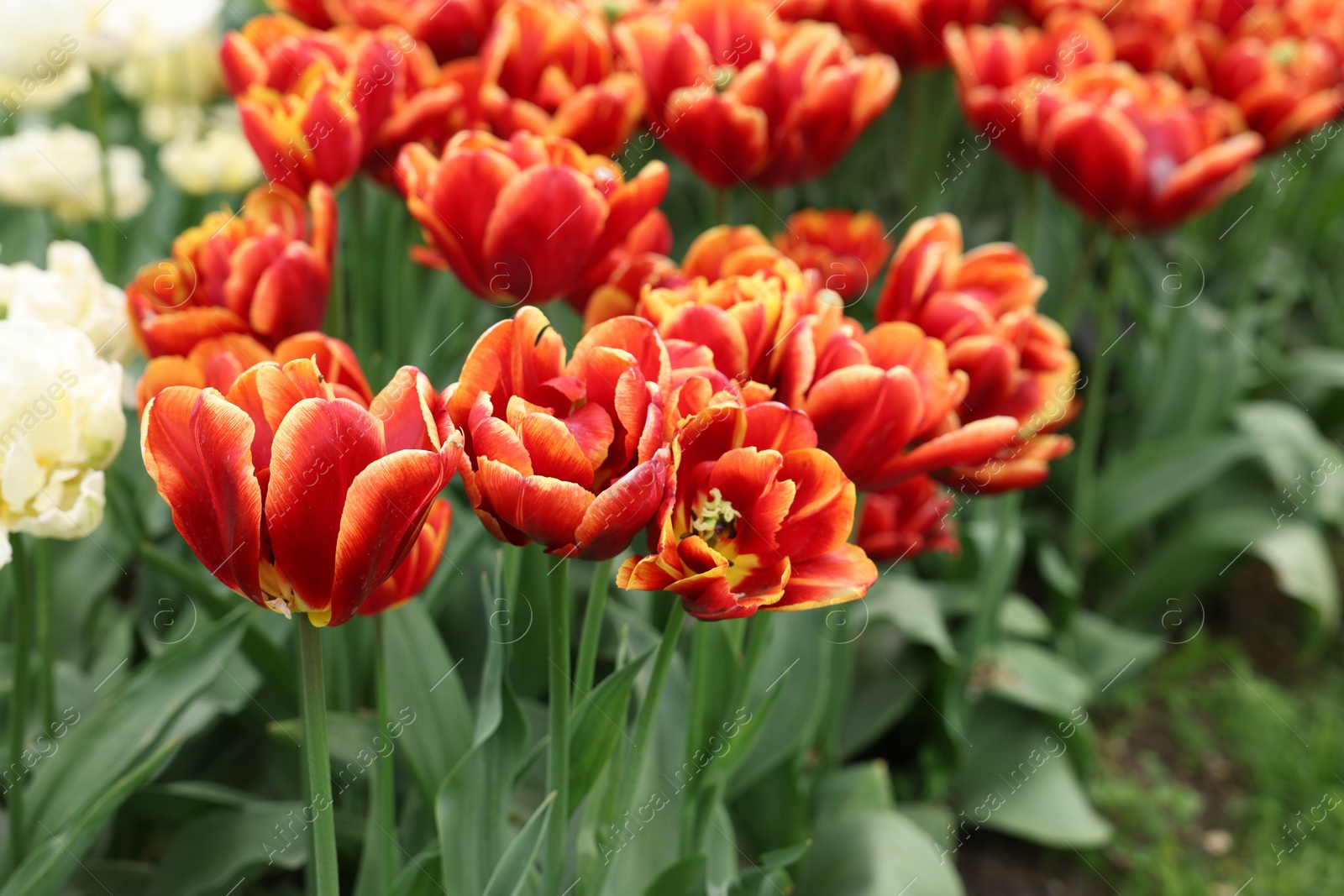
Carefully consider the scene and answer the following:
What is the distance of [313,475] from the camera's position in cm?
73

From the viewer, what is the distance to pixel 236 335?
1.16 m

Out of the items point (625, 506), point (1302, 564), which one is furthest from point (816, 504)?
point (1302, 564)

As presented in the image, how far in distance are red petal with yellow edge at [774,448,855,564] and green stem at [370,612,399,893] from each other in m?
0.46

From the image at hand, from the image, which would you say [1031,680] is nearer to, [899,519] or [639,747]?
[899,519]

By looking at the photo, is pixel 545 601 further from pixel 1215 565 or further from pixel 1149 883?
pixel 1215 565

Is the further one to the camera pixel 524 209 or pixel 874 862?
pixel 874 862

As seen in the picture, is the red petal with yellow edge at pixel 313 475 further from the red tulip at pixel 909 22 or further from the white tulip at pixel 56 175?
the red tulip at pixel 909 22

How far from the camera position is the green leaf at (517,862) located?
983 millimetres

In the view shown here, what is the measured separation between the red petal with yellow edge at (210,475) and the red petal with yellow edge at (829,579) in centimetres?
36

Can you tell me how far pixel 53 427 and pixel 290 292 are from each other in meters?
0.26

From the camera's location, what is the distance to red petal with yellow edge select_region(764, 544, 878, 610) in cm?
84

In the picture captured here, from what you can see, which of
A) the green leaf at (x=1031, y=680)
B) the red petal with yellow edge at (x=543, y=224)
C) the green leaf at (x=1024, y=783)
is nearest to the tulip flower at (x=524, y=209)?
the red petal with yellow edge at (x=543, y=224)

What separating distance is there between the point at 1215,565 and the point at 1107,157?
1216 millimetres

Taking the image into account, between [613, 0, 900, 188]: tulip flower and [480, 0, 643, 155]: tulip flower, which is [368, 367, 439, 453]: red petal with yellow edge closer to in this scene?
[480, 0, 643, 155]: tulip flower
